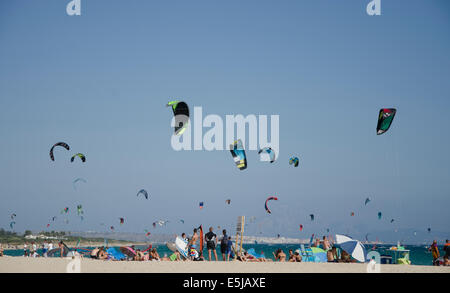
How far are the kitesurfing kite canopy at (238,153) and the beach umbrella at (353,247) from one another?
6.03 m

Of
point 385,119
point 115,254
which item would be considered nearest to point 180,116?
point 115,254

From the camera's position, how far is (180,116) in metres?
18.3

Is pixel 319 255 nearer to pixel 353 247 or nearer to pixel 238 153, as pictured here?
pixel 353 247

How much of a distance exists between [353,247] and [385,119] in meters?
5.87

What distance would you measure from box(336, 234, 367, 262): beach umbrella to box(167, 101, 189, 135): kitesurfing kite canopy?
22.0ft

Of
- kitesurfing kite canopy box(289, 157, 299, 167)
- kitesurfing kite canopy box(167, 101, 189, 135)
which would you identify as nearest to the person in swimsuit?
kitesurfing kite canopy box(167, 101, 189, 135)

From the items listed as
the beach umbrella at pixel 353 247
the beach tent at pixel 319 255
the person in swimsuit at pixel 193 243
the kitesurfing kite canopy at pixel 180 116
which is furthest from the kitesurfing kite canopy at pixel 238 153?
the beach umbrella at pixel 353 247

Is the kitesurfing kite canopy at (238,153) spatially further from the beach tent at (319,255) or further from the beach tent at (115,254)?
the beach tent at (115,254)

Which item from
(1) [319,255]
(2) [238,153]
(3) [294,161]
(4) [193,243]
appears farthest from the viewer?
(3) [294,161]

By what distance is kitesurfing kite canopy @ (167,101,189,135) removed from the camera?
18094 millimetres

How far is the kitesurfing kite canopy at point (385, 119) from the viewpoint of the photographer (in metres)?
Answer: 18.2

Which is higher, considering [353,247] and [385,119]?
[385,119]
